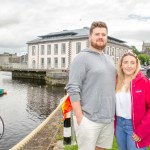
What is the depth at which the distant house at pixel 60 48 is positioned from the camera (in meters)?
59.2

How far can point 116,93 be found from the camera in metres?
3.77

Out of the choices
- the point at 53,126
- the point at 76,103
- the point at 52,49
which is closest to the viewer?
the point at 76,103

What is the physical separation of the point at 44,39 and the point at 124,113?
6402 centimetres

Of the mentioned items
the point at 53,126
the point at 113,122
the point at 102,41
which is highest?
the point at 102,41

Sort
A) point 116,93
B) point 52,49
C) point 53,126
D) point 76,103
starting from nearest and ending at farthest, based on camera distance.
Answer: point 76,103, point 116,93, point 53,126, point 52,49

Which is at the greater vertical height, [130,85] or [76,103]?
[130,85]

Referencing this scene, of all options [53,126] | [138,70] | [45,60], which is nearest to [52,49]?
[45,60]

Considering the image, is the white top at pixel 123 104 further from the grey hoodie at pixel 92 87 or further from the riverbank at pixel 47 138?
the riverbank at pixel 47 138

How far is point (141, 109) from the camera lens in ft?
11.8

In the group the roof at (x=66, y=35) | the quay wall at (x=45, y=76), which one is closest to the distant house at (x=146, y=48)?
the roof at (x=66, y=35)

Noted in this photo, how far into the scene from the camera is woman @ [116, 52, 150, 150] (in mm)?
3578

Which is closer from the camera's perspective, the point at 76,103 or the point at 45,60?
the point at 76,103

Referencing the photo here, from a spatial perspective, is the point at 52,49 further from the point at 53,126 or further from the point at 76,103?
the point at 76,103

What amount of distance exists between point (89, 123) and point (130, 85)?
76cm
